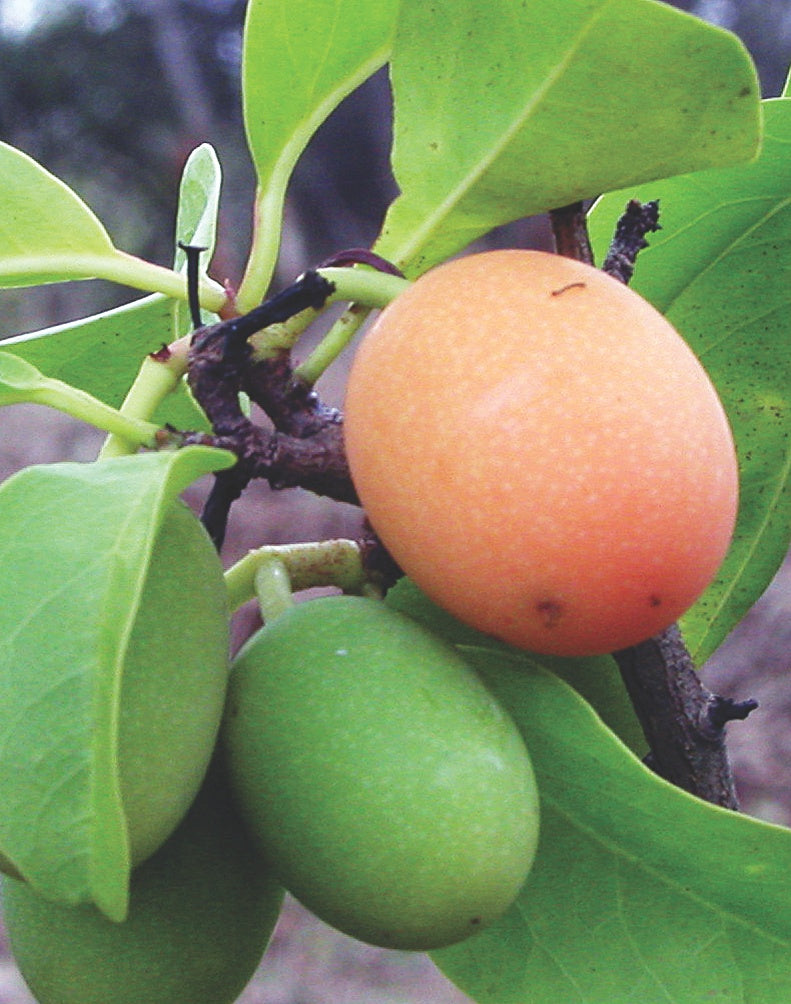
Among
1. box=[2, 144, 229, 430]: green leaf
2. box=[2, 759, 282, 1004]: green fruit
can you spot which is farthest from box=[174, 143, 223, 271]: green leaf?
box=[2, 759, 282, 1004]: green fruit

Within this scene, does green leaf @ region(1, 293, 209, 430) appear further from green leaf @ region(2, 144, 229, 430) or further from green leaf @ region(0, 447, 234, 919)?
green leaf @ region(0, 447, 234, 919)

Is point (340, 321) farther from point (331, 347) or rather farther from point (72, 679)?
point (72, 679)

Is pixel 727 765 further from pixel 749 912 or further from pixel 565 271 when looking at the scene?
pixel 565 271

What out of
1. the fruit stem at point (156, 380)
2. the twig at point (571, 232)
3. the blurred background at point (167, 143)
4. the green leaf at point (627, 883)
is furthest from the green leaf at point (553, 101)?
the blurred background at point (167, 143)

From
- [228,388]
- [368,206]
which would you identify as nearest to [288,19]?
[228,388]

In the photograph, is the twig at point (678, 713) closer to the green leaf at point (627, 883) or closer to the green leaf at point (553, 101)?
the green leaf at point (627, 883)

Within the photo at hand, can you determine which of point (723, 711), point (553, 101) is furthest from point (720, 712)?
point (553, 101)
